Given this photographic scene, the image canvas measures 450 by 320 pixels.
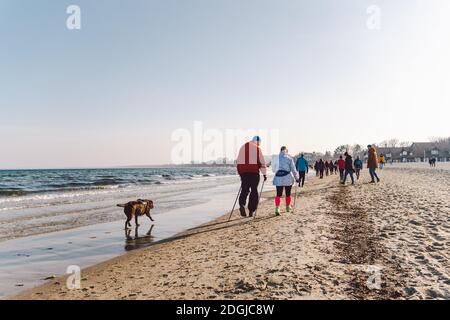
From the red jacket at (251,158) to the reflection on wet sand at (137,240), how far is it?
3.48 m

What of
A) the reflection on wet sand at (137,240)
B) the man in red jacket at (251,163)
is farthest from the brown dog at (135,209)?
the man in red jacket at (251,163)

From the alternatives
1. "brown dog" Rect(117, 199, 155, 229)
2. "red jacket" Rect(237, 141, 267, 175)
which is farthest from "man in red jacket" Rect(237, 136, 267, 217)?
"brown dog" Rect(117, 199, 155, 229)

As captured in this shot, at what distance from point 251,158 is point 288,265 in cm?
545

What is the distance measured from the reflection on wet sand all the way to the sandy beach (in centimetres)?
48

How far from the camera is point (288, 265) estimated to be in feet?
16.6

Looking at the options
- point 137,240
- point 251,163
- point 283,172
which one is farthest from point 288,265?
point 283,172

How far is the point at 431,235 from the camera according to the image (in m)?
6.93

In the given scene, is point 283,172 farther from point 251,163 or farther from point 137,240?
point 137,240

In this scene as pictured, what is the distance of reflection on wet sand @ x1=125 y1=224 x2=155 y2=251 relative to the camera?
789 cm

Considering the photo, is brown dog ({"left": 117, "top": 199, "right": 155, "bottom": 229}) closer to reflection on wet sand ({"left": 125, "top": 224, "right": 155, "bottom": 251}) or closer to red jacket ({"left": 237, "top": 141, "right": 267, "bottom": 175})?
reflection on wet sand ({"left": 125, "top": 224, "right": 155, "bottom": 251})

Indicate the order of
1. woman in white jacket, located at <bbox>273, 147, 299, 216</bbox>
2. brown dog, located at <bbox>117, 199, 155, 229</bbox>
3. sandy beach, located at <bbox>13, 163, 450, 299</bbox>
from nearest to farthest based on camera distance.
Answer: sandy beach, located at <bbox>13, 163, 450, 299</bbox>
brown dog, located at <bbox>117, 199, 155, 229</bbox>
woman in white jacket, located at <bbox>273, 147, 299, 216</bbox>

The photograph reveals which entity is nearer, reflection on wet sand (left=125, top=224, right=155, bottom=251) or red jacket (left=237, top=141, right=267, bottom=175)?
reflection on wet sand (left=125, top=224, right=155, bottom=251)
